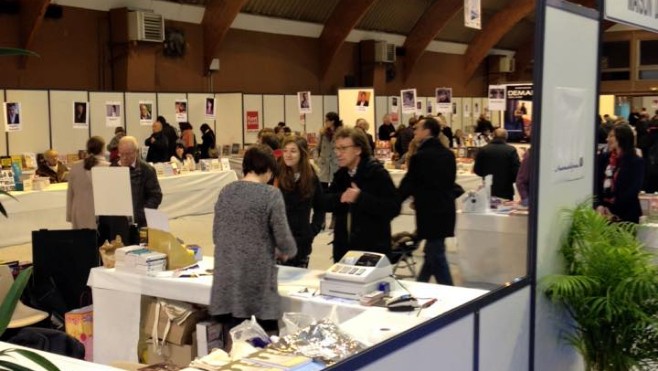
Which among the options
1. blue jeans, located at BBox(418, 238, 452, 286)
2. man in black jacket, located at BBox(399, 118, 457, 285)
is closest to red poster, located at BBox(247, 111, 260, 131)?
blue jeans, located at BBox(418, 238, 452, 286)

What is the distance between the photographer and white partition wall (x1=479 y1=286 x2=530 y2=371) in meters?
3.05

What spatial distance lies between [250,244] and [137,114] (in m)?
10.6

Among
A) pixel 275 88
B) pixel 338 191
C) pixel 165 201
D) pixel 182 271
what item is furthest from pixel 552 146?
pixel 275 88

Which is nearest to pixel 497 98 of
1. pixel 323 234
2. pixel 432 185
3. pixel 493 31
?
pixel 323 234

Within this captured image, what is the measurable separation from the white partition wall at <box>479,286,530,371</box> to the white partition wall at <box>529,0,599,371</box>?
138 mm

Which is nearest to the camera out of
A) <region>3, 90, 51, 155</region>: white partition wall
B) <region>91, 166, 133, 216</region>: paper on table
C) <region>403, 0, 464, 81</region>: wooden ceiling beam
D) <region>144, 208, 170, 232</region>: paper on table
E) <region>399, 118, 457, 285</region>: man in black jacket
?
<region>144, 208, 170, 232</region>: paper on table

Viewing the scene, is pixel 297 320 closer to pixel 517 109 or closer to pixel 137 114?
pixel 517 109

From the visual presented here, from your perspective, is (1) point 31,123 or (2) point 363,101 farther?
(2) point 363,101

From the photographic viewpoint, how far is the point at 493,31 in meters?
22.3

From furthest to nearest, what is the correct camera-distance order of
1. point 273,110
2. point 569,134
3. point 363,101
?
point 273,110, point 363,101, point 569,134

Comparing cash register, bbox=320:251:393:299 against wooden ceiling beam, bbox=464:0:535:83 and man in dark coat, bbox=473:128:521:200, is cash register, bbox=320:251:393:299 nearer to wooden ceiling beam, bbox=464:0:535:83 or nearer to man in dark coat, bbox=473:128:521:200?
man in dark coat, bbox=473:128:521:200

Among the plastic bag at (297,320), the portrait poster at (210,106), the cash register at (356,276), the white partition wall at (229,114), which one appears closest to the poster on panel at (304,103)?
the portrait poster at (210,106)

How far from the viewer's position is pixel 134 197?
5824 mm

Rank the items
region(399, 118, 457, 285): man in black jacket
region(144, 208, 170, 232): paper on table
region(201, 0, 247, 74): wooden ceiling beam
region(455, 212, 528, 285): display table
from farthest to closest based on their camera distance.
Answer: region(201, 0, 247, 74): wooden ceiling beam, region(455, 212, 528, 285): display table, region(399, 118, 457, 285): man in black jacket, region(144, 208, 170, 232): paper on table
